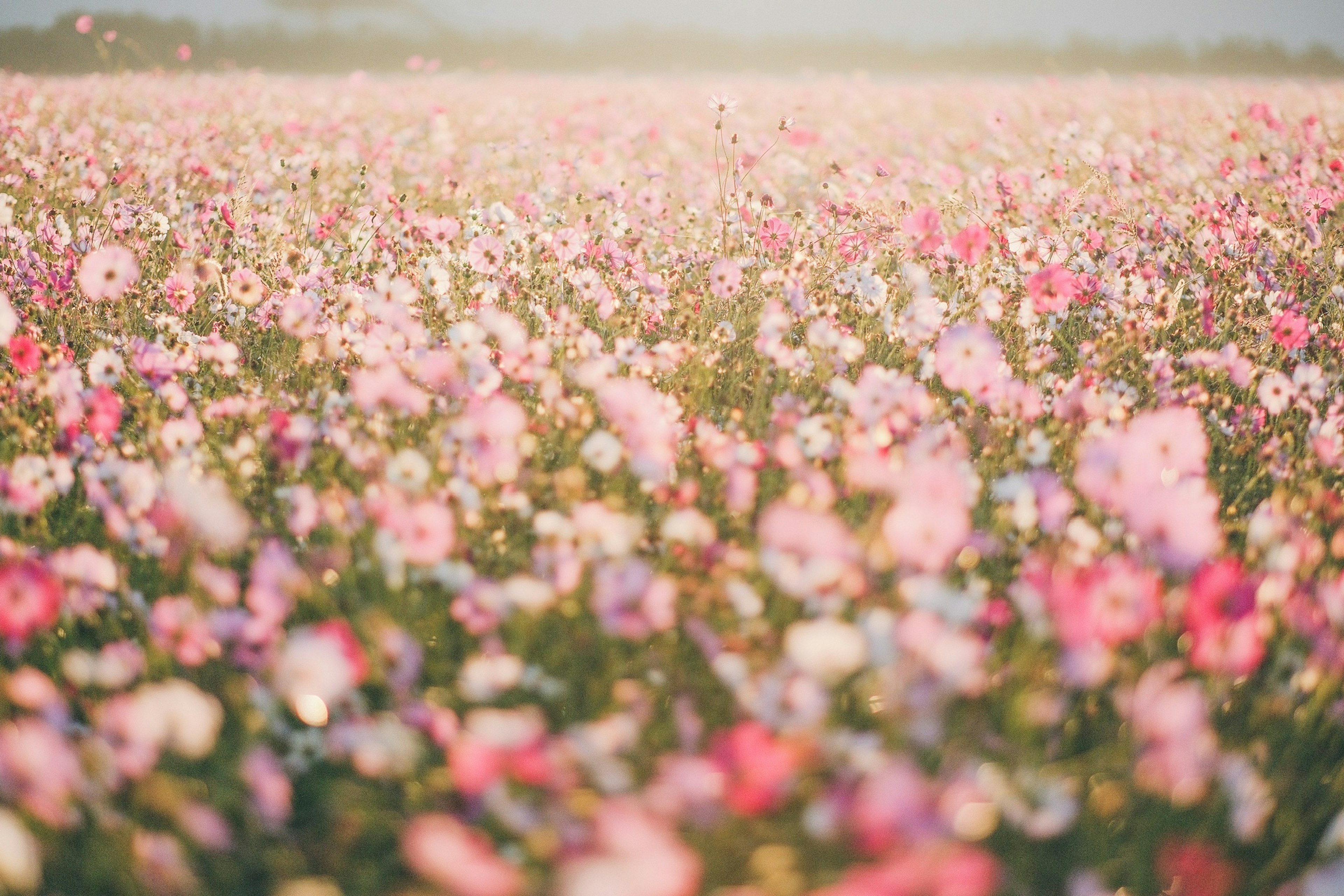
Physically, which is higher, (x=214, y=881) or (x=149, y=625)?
(x=149, y=625)

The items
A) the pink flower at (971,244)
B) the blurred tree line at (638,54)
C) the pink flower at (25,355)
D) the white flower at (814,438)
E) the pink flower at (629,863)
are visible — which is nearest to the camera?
the pink flower at (629,863)

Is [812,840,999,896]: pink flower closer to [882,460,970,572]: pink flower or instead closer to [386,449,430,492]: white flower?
[882,460,970,572]: pink flower

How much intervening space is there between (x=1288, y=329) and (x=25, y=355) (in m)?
3.32

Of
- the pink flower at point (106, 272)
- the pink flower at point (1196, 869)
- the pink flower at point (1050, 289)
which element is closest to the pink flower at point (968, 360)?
the pink flower at point (1050, 289)

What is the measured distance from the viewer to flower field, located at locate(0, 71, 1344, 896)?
1.00 metres

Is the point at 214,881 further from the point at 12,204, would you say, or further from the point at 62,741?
the point at 12,204

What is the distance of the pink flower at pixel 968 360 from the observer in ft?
6.90

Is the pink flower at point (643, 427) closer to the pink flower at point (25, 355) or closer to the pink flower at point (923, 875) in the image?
the pink flower at point (923, 875)

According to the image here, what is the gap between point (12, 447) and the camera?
70.9 inches

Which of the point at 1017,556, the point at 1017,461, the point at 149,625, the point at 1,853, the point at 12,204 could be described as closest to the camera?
the point at 1,853

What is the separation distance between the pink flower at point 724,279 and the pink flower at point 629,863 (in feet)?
6.74

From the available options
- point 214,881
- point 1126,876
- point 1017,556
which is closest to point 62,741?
point 214,881

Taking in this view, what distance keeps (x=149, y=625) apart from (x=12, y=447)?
2.74 ft

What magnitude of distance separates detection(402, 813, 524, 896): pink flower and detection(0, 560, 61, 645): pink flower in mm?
639
